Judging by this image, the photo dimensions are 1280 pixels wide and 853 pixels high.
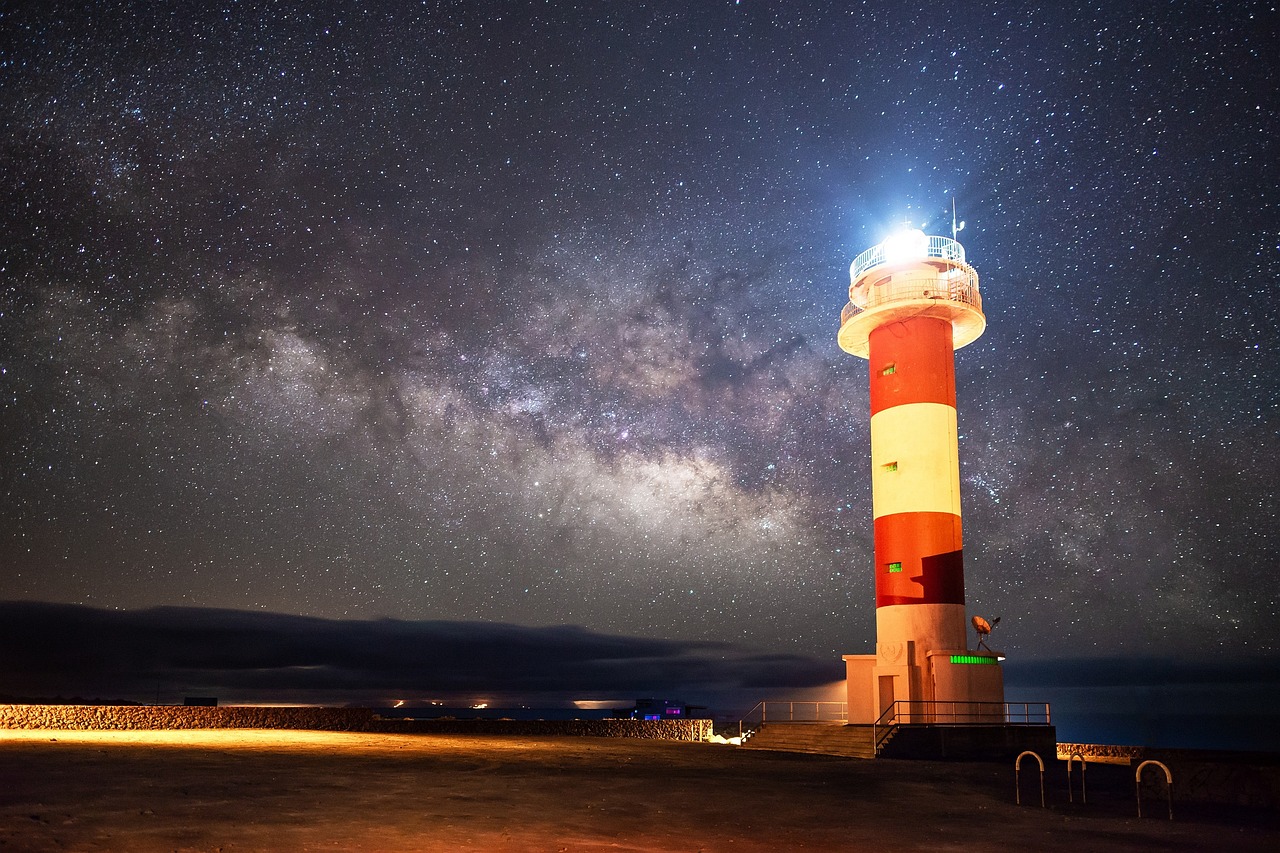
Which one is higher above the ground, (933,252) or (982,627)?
(933,252)

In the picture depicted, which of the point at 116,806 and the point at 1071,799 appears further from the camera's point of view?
the point at 1071,799

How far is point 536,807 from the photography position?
12312mm

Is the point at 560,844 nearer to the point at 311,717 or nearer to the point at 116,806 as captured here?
the point at 116,806

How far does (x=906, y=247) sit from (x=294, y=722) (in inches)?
1078

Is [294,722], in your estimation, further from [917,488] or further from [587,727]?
[917,488]

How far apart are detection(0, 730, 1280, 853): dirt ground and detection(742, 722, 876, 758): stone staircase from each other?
565 centimetres

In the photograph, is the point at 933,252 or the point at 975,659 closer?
the point at 975,659

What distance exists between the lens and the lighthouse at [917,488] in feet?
92.9

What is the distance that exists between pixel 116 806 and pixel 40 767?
597cm

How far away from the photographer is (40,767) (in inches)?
607

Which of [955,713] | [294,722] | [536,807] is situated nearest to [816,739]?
[955,713]

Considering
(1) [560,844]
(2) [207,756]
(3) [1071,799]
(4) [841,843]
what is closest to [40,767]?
(2) [207,756]

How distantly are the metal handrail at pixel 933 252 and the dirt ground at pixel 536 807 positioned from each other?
1777 cm

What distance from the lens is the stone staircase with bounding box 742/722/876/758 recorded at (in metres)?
26.6
